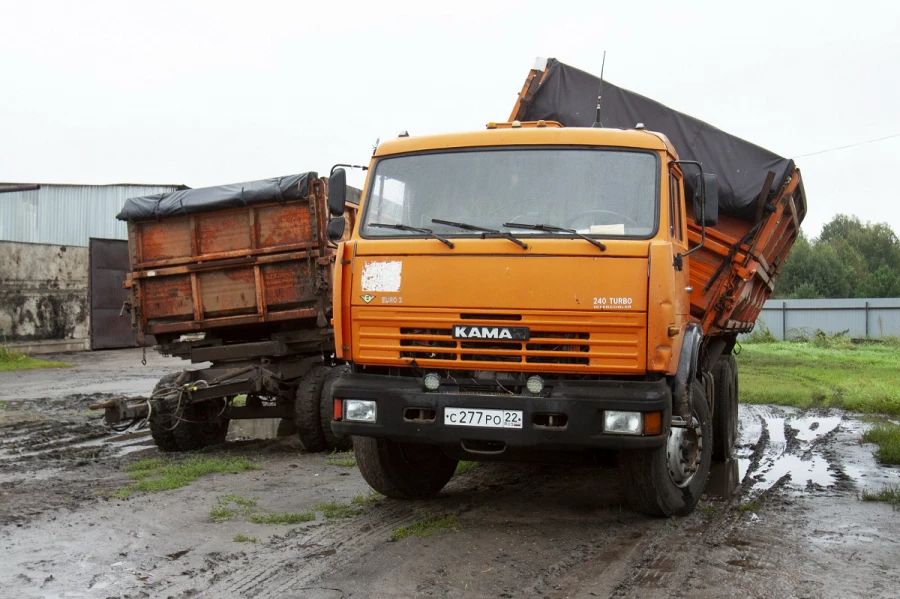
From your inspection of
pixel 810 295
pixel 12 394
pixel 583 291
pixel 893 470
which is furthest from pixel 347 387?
pixel 810 295

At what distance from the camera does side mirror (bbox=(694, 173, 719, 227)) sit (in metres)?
6.52

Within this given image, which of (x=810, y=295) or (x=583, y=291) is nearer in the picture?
(x=583, y=291)

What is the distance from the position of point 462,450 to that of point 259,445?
4645mm

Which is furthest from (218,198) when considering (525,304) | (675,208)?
(675,208)

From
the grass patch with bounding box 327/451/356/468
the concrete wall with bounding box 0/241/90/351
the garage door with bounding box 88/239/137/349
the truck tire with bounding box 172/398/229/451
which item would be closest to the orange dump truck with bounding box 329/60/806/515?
the grass patch with bounding box 327/451/356/468

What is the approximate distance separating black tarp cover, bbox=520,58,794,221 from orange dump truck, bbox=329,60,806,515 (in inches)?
49.7

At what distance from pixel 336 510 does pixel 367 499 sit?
0.46 metres

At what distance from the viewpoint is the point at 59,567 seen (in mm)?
5352

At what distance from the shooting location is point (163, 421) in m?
9.58

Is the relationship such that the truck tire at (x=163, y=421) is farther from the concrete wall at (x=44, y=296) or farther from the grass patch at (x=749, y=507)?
the concrete wall at (x=44, y=296)

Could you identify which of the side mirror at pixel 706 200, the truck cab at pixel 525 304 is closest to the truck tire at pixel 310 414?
the truck cab at pixel 525 304

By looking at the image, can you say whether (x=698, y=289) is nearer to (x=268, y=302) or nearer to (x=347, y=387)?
(x=347, y=387)

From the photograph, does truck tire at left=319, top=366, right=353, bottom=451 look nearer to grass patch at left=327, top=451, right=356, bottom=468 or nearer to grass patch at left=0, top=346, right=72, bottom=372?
grass patch at left=327, top=451, right=356, bottom=468

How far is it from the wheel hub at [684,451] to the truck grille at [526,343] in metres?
1.08
